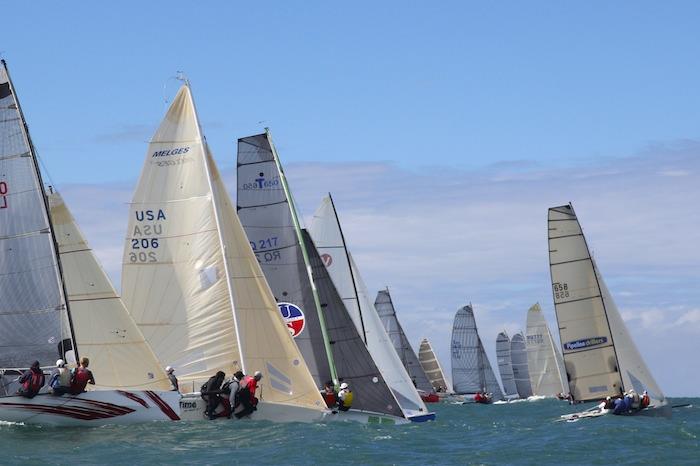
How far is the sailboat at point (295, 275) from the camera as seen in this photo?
1230 inches

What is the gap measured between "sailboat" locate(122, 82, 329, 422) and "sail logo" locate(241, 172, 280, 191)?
2.01 m

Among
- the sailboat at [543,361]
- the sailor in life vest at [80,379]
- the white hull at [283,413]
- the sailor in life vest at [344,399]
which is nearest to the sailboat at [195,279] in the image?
the white hull at [283,413]

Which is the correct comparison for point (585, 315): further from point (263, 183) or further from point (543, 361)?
point (543, 361)

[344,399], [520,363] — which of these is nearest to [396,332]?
[520,363]

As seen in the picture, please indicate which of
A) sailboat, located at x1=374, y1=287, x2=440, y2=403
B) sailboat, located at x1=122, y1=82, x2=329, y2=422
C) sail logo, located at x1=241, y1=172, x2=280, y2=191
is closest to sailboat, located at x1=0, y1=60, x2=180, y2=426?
sailboat, located at x1=122, y1=82, x2=329, y2=422

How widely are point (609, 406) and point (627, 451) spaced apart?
10234 mm

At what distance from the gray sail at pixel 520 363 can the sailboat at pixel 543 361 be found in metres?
2.69

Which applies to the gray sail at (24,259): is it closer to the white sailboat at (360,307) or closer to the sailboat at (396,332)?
the white sailboat at (360,307)

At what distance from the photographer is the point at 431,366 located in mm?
84562

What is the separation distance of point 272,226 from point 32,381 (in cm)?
830

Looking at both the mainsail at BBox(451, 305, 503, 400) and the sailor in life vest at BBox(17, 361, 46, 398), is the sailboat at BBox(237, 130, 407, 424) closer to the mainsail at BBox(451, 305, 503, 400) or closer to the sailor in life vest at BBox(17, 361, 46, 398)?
the sailor in life vest at BBox(17, 361, 46, 398)

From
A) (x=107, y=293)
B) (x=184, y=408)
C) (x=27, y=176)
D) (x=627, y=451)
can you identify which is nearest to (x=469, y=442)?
(x=627, y=451)

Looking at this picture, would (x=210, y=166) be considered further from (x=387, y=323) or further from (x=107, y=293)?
(x=387, y=323)

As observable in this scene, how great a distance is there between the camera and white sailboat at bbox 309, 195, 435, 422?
33125mm
